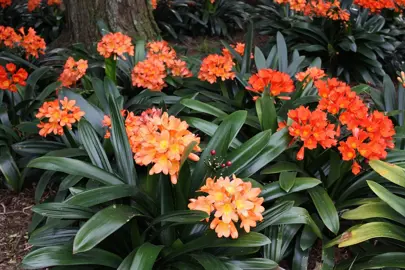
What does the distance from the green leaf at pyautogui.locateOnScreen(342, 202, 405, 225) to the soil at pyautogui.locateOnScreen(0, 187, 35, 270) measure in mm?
1534

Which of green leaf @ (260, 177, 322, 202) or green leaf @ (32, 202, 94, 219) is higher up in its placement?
green leaf @ (32, 202, 94, 219)

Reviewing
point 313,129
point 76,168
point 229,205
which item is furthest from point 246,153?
point 76,168

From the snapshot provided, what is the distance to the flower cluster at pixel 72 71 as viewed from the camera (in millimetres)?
2686

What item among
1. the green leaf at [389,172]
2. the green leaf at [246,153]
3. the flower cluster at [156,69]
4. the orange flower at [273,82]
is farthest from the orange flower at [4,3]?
the green leaf at [389,172]

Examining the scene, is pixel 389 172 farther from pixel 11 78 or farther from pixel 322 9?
pixel 322 9

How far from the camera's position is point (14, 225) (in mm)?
2291

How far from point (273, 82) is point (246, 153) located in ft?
2.11

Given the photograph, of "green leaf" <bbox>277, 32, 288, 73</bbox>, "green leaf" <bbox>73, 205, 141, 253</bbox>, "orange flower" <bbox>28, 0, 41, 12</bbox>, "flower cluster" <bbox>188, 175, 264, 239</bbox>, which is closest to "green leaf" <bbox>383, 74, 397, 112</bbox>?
"green leaf" <bbox>277, 32, 288, 73</bbox>

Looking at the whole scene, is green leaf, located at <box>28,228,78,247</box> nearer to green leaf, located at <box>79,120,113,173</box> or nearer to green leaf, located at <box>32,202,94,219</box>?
green leaf, located at <box>32,202,94,219</box>

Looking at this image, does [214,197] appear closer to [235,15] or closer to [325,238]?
[325,238]

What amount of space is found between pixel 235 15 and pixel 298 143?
3.94 meters

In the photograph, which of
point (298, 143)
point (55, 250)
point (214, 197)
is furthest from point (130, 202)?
point (298, 143)

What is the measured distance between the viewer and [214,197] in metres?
1.41

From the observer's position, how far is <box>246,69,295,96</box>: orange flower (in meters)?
2.36
